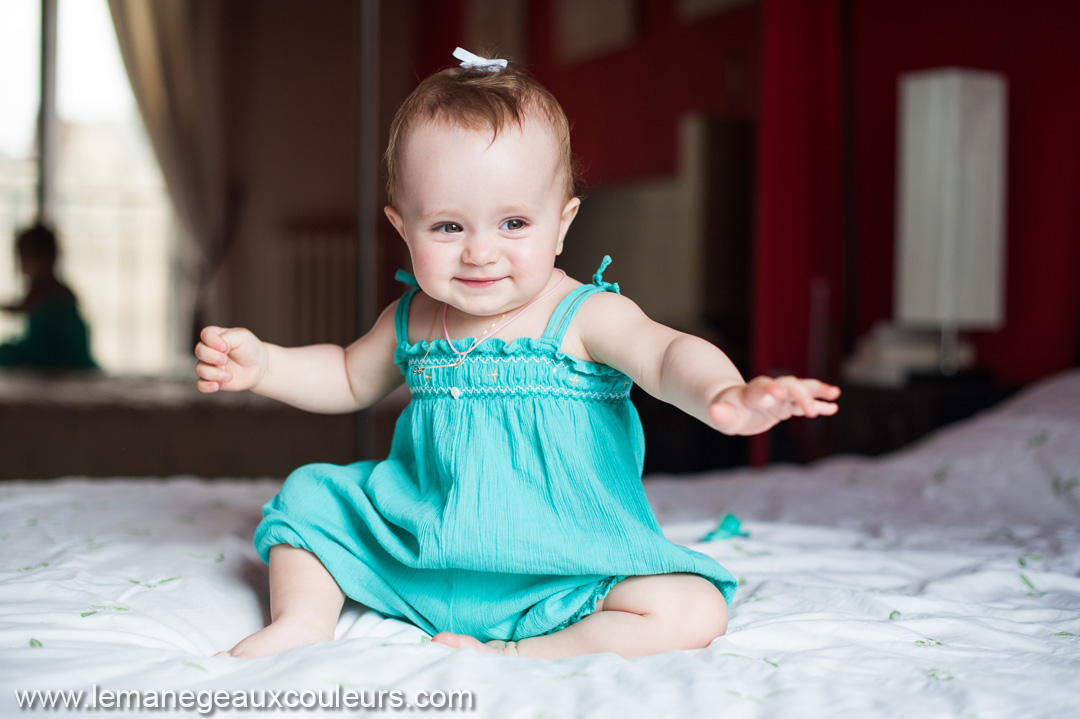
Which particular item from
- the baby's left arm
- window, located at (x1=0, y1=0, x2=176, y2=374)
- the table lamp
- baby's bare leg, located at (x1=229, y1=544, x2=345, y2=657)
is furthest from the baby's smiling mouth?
window, located at (x1=0, y1=0, x2=176, y2=374)

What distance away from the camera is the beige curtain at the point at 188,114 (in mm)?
3012

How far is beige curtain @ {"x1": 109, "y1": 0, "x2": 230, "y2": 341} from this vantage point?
3.01 meters

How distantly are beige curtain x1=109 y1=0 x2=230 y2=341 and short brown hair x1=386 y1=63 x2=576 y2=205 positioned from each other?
235cm

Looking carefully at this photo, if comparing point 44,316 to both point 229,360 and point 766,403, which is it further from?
point 766,403

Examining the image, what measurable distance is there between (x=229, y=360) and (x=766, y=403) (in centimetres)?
59

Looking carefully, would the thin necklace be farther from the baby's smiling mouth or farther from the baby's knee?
the baby's knee

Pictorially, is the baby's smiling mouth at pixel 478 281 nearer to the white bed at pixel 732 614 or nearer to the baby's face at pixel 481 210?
the baby's face at pixel 481 210

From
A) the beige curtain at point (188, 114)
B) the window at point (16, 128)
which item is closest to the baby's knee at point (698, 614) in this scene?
the beige curtain at point (188, 114)

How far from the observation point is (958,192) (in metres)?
2.46

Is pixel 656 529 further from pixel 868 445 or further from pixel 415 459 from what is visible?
pixel 868 445

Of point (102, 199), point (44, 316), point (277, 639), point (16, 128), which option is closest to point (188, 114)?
point (102, 199)

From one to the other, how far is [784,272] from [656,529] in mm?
2432

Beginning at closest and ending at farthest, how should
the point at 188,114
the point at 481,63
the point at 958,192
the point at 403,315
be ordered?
1. the point at 481,63
2. the point at 403,315
3. the point at 958,192
4. the point at 188,114

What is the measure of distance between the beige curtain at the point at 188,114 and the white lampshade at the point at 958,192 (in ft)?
7.26
